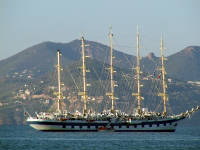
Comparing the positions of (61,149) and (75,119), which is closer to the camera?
(61,149)

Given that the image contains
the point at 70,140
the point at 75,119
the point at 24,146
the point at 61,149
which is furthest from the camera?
the point at 75,119

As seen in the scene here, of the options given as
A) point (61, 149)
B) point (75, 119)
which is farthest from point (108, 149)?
point (75, 119)

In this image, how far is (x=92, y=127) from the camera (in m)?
172

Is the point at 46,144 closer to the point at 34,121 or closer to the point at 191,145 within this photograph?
the point at 191,145

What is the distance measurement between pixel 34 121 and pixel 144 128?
2775 centimetres

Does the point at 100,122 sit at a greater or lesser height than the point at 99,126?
greater

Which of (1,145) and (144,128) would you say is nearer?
(1,145)

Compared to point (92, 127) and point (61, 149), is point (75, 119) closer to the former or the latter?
point (92, 127)

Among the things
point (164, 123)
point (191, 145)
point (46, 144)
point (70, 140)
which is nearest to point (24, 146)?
point (46, 144)

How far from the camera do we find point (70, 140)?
452ft

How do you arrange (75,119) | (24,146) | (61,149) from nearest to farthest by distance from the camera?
(61,149)
(24,146)
(75,119)

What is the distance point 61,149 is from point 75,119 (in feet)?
176

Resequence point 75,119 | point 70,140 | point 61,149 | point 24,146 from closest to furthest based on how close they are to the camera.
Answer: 1. point 61,149
2. point 24,146
3. point 70,140
4. point 75,119

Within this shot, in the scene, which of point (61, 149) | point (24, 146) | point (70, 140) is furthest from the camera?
point (70, 140)
